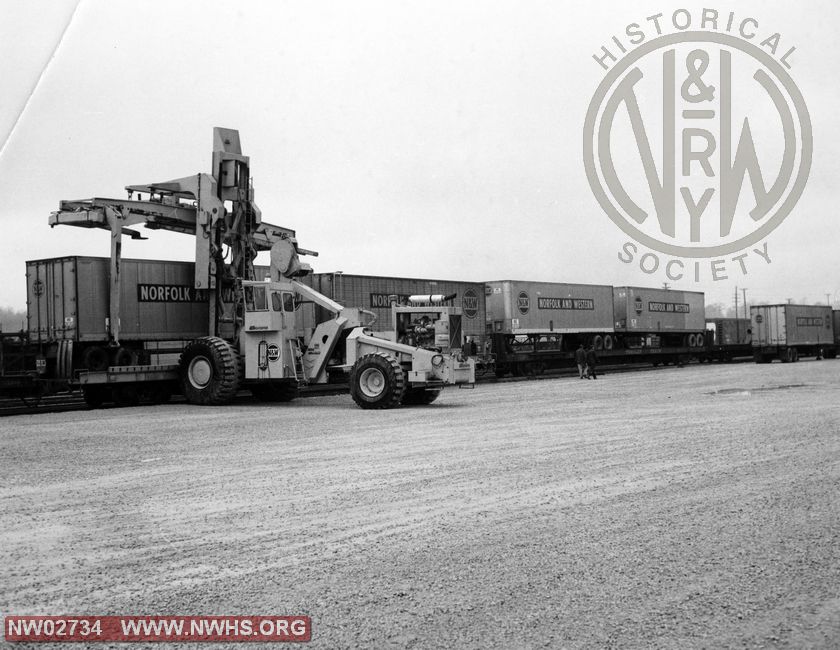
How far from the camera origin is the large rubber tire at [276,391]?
22.0 m

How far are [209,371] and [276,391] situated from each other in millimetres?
2557

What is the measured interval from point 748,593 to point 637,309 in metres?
40.3

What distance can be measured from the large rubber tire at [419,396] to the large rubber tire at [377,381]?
1.40 m

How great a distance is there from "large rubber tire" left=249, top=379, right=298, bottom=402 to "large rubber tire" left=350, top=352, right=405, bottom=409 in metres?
3.77

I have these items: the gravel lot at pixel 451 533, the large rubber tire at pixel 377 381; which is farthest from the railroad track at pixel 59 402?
the gravel lot at pixel 451 533

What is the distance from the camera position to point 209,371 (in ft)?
65.7

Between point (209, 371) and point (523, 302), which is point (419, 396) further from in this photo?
point (523, 302)

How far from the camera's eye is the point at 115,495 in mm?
8398

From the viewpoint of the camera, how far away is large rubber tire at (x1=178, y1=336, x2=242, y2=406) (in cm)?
1970

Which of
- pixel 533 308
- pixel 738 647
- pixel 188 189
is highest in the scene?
pixel 188 189

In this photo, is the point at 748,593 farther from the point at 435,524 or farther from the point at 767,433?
the point at 767,433

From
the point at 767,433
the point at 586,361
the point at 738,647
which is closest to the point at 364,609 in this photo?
the point at 738,647

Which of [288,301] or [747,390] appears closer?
[288,301]

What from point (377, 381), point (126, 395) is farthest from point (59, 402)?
point (377, 381)
